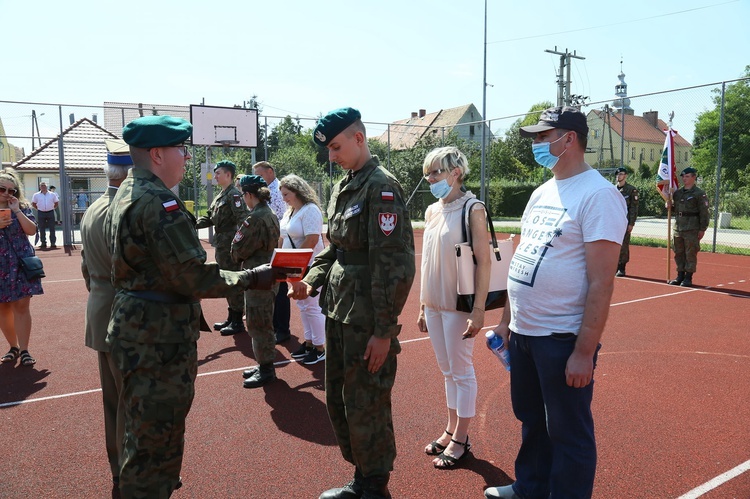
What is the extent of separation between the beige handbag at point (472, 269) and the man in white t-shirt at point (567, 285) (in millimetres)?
640

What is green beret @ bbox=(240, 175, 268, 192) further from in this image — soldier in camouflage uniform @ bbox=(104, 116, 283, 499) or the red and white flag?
the red and white flag

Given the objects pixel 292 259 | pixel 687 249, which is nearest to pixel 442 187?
pixel 292 259

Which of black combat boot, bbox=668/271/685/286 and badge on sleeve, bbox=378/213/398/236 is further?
black combat boot, bbox=668/271/685/286

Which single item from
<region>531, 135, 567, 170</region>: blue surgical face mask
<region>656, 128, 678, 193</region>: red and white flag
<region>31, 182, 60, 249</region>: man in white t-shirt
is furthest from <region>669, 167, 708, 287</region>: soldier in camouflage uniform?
<region>31, 182, 60, 249</region>: man in white t-shirt

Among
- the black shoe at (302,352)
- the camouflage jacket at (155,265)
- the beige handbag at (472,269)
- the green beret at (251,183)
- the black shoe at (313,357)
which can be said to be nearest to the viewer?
the camouflage jacket at (155,265)

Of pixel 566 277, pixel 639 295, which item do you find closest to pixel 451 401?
pixel 566 277

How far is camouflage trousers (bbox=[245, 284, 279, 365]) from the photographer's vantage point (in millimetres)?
5125

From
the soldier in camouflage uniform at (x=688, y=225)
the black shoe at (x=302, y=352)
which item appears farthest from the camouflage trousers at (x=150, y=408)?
the soldier in camouflage uniform at (x=688, y=225)

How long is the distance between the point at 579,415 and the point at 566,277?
26.5 inches

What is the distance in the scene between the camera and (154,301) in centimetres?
257

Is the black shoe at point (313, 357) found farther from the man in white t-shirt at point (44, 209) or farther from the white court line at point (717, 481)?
the man in white t-shirt at point (44, 209)

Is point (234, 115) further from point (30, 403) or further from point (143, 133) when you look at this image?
point (143, 133)

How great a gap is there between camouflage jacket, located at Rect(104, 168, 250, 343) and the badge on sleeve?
0.81m

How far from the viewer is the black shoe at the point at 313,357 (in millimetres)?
5857
